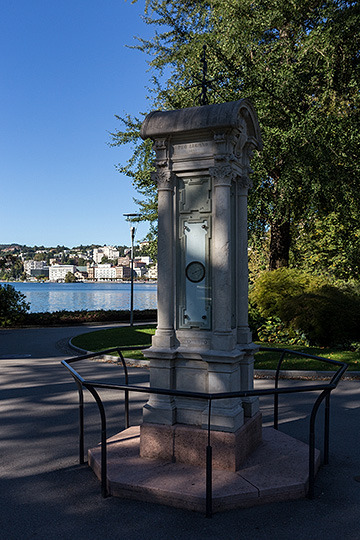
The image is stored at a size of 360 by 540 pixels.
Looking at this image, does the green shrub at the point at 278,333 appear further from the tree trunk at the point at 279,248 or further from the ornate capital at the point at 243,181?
the ornate capital at the point at 243,181

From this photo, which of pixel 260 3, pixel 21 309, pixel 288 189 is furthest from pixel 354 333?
pixel 21 309

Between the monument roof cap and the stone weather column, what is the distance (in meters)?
0.01

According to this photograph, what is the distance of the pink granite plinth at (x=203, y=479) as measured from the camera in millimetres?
4152

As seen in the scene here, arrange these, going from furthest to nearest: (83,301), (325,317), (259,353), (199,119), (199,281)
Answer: (83,301) < (325,317) < (259,353) < (199,281) < (199,119)

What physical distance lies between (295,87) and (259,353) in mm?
8390

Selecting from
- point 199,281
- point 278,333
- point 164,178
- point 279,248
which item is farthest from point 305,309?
point 164,178

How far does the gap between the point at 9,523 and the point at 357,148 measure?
14849 millimetres

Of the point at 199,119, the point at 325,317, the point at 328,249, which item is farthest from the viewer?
the point at 328,249

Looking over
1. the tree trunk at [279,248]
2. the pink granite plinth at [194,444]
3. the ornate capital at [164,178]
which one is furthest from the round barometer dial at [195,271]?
the tree trunk at [279,248]

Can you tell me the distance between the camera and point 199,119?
5.03m

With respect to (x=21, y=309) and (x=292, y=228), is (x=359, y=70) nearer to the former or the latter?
(x=292, y=228)

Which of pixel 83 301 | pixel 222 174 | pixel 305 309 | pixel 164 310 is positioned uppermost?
pixel 222 174

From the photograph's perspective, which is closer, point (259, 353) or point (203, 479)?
point (203, 479)

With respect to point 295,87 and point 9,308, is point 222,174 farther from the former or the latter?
point 9,308
